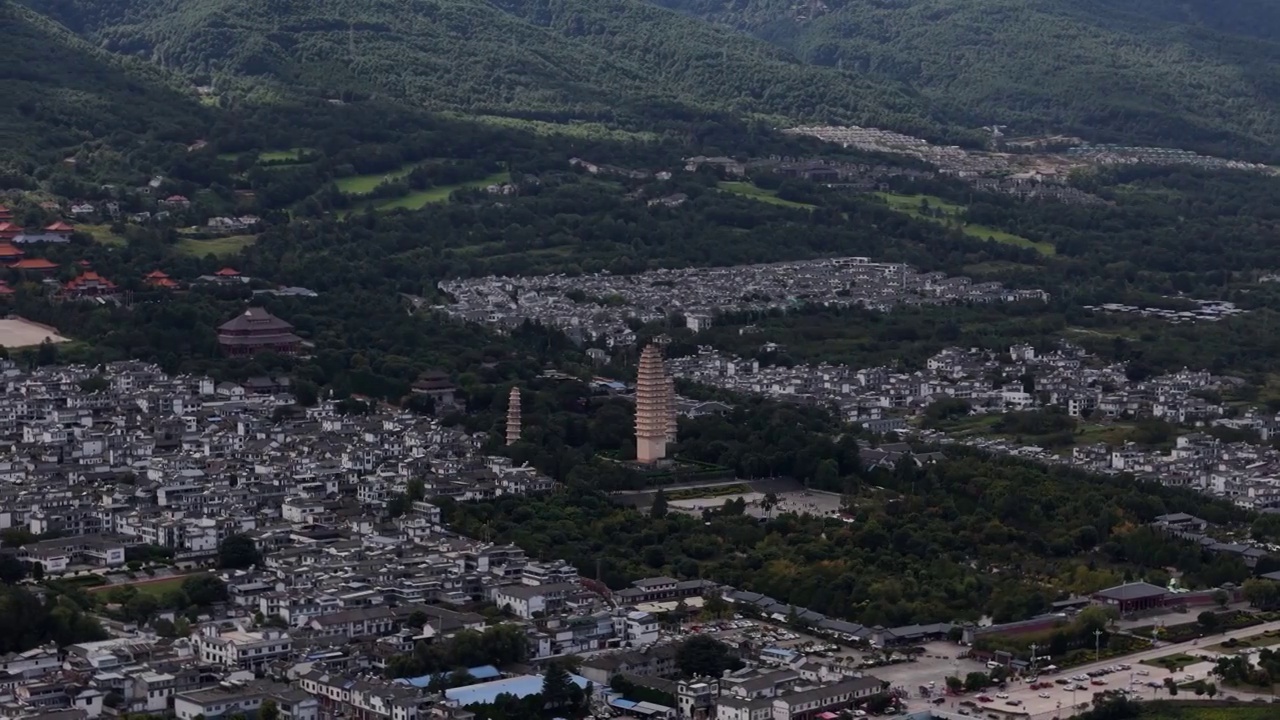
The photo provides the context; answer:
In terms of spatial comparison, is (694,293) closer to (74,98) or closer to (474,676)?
(74,98)

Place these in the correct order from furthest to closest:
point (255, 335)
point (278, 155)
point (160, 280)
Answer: point (278, 155)
point (160, 280)
point (255, 335)

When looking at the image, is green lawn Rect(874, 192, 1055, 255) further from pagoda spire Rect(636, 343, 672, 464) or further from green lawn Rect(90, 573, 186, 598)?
green lawn Rect(90, 573, 186, 598)

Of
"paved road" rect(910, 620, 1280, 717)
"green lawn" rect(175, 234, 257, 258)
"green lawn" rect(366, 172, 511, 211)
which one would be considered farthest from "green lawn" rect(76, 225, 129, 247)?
"paved road" rect(910, 620, 1280, 717)

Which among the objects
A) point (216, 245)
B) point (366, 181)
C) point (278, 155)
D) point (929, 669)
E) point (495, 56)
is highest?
point (495, 56)

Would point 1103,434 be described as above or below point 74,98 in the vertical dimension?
below

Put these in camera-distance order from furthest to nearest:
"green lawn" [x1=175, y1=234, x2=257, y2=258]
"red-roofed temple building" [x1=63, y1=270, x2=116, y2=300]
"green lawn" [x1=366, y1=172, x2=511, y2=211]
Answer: "green lawn" [x1=366, y1=172, x2=511, y2=211] < "green lawn" [x1=175, y1=234, x2=257, y2=258] < "red-roofed temple building" [x1=63, y1=270, x2=116, y2=300]

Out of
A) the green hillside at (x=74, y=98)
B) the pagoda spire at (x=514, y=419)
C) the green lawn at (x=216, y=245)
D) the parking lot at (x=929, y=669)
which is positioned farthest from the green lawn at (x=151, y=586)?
the green hillside at (x=74, y=98)

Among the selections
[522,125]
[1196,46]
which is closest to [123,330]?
[522,125]

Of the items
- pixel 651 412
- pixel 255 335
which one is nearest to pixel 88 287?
pixel 255 335
